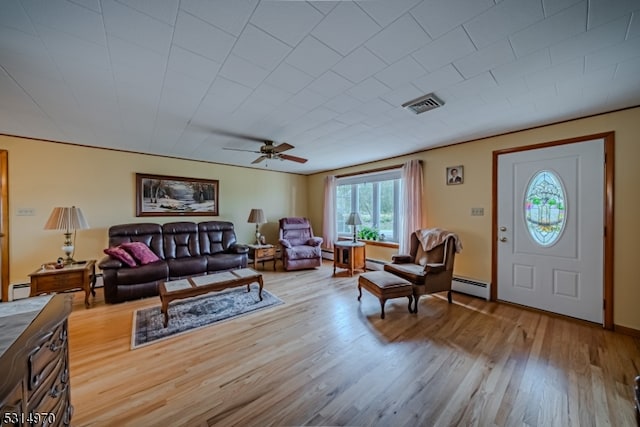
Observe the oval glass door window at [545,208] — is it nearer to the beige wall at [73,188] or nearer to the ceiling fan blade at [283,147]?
the ceiling fan blade at [283,147]

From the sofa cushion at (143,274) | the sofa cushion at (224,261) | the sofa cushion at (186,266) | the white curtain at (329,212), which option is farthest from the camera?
the white curtain at (329,212)

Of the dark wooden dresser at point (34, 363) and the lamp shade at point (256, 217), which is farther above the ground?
the lamp shade at point (256, 217)

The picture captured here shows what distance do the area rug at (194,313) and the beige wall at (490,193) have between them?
291 cm

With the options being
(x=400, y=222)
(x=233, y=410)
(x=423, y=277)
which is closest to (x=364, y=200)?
(x=400, y=222)

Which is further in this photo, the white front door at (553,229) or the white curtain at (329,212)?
the white curtain at (329,212)

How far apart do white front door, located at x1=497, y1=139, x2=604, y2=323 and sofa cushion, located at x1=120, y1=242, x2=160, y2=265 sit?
17.4 ft

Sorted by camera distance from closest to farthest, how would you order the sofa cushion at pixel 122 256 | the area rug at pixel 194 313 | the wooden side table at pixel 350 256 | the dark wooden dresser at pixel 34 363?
the dark wooden dresser at pixel 34 363 → the area rug at pixel 194 313 → the sofa cushion at pixel 122 256 → the wooden side table at pixel 350 256

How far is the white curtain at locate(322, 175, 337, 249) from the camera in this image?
20.4ft

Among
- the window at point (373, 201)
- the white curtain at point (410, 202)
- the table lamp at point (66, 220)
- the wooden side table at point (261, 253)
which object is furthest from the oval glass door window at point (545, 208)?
the table lamp at point (66, 220)

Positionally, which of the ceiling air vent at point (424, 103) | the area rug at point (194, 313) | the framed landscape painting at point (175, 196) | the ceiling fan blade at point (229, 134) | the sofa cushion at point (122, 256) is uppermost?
the ceiling air vent at point (424, 103)

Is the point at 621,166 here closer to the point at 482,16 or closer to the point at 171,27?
the point at 482,16

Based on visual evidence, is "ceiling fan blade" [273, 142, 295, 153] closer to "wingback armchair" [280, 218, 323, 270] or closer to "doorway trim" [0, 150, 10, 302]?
"wingback armchair" [280, 218, 323, 270]

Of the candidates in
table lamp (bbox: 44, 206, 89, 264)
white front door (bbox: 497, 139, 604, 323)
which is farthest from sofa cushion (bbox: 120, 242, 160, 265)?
white front door (bbox: 497, 139, 604, 323)

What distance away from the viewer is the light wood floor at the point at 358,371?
1.58m
